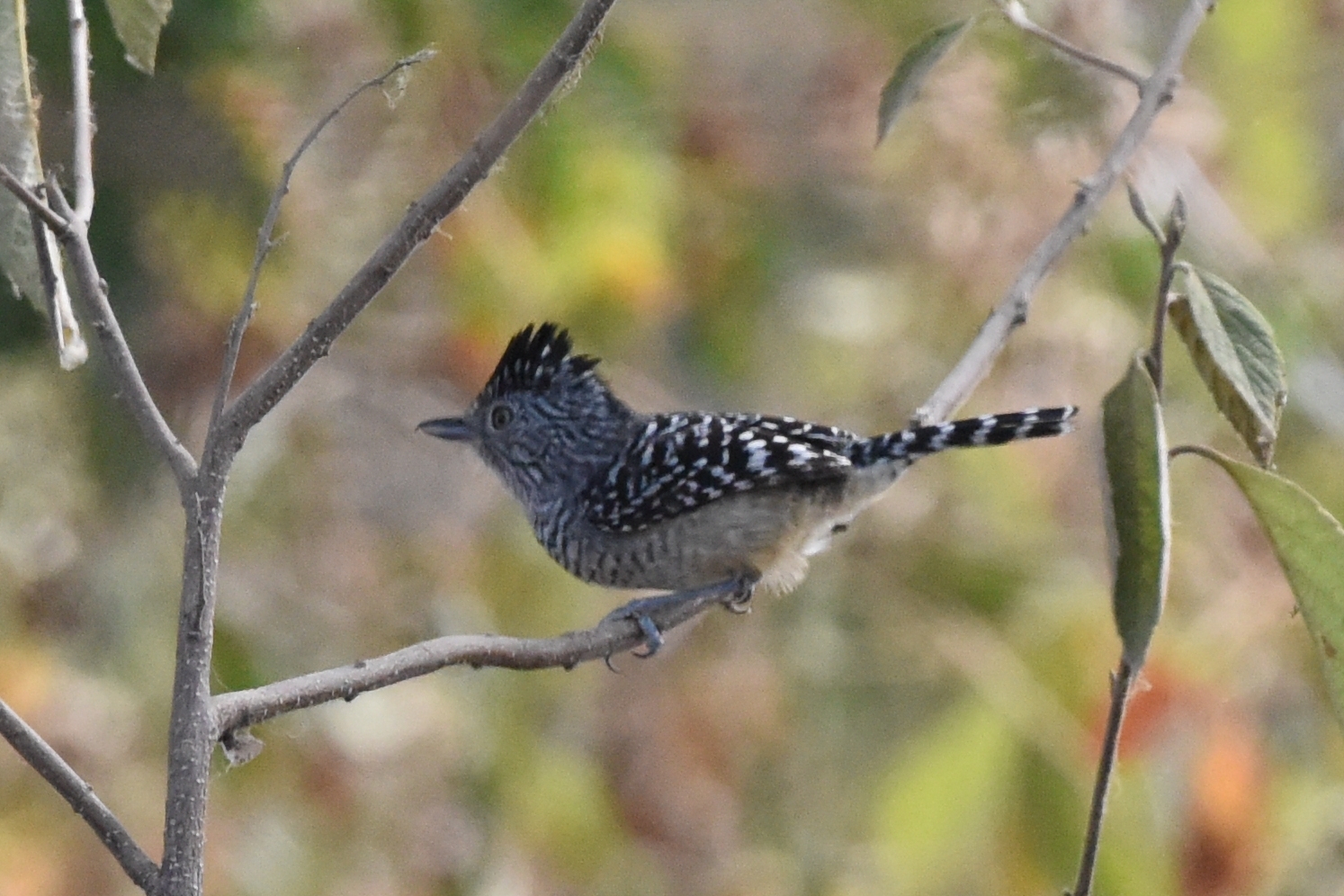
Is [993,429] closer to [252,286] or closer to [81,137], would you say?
[252,286]

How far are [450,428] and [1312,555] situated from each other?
8.22 ft

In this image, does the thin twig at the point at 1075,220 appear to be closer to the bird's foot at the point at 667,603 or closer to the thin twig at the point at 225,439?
the bird's foot at the point at 667,603

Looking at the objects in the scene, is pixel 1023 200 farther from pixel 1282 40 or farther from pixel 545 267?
pixel 545 267

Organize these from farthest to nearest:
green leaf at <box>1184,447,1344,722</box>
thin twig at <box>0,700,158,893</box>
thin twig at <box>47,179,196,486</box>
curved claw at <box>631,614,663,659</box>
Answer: curved claw at <box>631,614,663,659</box> → green leaf at <box>1184,447,1344,722</box> → thin twig at <box>47,179,196,486</box> → thin twig at <box>0,700,158,893</box>

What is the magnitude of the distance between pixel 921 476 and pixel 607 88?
1717 millimetres

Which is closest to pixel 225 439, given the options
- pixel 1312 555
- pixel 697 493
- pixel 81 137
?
pixel 81 137

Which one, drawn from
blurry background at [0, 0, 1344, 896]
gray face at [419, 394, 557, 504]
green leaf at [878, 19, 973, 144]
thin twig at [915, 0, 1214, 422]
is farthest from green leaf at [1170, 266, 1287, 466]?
gray face at [419, 394, 557, 504]

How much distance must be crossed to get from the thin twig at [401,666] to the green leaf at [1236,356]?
941 millimetres

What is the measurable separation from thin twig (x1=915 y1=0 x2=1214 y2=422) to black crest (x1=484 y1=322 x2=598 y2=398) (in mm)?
1568

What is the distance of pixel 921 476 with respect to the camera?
4770 millimetres

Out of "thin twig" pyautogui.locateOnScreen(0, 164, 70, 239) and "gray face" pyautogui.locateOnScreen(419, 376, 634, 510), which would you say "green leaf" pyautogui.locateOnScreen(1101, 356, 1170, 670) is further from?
"gray face" pyautogui.locateOnScreen(419, 376, 634, 510)

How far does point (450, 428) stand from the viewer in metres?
4.08

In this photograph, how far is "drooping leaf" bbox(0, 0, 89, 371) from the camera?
5.60ft

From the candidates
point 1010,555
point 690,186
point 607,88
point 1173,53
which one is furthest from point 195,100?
point 1010,555
